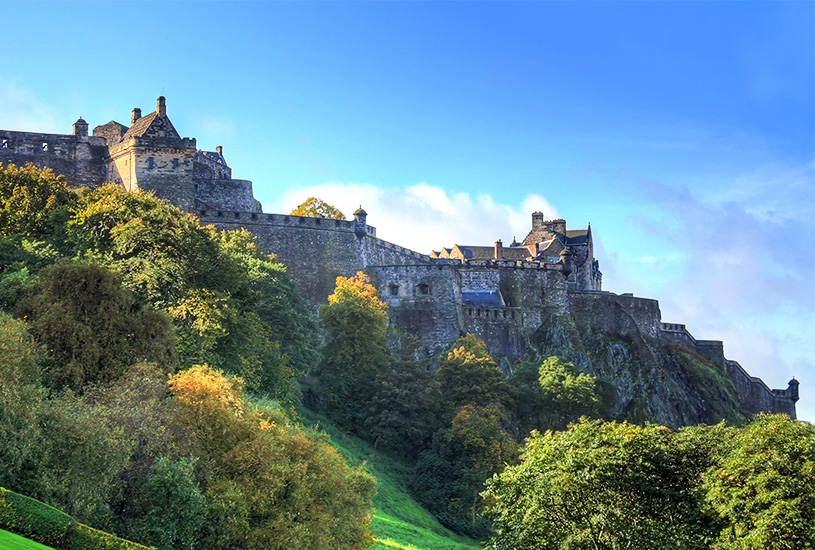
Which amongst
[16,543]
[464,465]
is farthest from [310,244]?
[16,543]

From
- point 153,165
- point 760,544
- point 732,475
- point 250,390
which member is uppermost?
point 153,165

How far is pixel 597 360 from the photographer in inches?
2650

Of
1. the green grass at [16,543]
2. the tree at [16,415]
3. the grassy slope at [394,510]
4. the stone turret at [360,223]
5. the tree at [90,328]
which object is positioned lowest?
the grassy slope at [394,510]

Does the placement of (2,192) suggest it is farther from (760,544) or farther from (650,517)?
(760,544)

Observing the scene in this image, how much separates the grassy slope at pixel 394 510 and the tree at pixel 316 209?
2427 cm

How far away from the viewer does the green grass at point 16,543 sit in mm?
17328

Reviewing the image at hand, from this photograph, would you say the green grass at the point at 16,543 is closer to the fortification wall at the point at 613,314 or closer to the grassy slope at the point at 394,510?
the grassy slope at the point at 394,510

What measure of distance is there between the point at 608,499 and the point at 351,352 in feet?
79.8

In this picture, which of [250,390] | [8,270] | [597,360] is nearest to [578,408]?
[597,360]

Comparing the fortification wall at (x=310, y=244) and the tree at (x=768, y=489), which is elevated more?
the fortification wall at (x=310, y=244)

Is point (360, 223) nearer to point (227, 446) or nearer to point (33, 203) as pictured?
point (33, 203)

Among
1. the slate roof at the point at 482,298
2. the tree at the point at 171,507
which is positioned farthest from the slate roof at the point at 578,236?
the tree at the point at 171,507

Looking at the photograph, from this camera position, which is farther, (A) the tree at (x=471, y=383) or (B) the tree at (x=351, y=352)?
(A) the tree at (x=471, y=383)

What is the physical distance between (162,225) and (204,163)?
2545 cm
